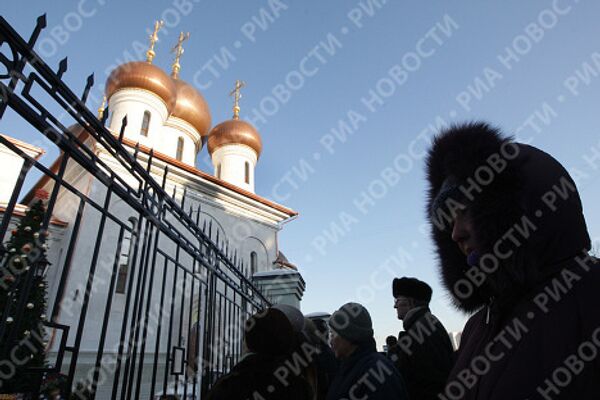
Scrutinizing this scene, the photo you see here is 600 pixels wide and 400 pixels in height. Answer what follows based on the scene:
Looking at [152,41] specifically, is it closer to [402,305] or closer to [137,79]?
[137,79]

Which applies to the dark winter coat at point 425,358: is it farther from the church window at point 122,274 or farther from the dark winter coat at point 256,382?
the church window at point 122,274

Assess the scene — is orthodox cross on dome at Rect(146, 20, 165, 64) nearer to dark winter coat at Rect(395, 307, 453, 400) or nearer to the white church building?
the white church building

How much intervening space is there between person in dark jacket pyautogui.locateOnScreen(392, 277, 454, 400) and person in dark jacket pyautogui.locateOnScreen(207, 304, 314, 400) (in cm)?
118

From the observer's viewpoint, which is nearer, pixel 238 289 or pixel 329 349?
pixel 329 349

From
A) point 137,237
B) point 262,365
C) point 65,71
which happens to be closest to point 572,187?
point 262,365

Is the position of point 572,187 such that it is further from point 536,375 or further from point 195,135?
point 195,135

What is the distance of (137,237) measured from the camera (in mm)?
2625

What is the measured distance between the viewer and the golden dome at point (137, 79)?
55.6ft

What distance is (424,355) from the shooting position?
2.78 meters

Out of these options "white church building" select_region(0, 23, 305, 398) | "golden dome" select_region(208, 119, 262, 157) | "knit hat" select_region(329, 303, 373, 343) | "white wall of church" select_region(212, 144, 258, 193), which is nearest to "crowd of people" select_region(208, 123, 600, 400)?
"knit hat" select_region(329, 303, 373, 343)

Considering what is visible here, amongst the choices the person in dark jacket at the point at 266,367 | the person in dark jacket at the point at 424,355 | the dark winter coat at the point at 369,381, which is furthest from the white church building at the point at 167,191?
the person in dark jacket at the point at 266,367

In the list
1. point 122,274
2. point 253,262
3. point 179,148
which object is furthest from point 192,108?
point 122,274

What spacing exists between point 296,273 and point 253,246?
34.5 ft

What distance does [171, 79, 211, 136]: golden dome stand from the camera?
19469 millimetres
